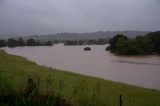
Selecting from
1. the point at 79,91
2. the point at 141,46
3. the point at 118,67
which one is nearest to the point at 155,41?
the point at 141,46

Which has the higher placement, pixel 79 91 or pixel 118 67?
pixel 79 91

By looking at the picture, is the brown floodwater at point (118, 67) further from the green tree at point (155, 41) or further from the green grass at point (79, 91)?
the green grass at point (79, 91)

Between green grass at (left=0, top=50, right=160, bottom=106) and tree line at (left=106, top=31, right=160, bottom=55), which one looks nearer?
green grass at (left=0, top=50, right=160, bottom=106)

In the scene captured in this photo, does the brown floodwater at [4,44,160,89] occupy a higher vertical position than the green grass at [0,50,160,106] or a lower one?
lower

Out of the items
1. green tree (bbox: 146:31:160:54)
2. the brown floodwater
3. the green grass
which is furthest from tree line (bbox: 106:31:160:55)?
the green grass

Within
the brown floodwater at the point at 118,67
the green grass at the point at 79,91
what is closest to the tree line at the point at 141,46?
the brown floodwater at the point at 118,67

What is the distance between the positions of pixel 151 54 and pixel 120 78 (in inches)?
1228

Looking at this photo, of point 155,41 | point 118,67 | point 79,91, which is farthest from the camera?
point 155,41

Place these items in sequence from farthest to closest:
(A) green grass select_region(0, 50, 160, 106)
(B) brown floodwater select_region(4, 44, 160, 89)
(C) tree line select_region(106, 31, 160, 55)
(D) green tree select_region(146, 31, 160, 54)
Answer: (D) green tree select_region(146, 31, 160, 54) < (C) tree line select_region(106, 31, 160, 55) < (B) brown floodwater select_region(4, 44, 160, 89) < (A) green grass select_region(0, 50, 160, 106)

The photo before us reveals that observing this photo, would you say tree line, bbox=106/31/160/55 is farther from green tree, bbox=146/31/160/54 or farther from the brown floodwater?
the brown floodwater

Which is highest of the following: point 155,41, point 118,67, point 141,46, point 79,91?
point 79,91

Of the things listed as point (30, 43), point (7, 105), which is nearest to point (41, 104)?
point (7, 105)

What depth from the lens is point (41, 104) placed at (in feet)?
16.9

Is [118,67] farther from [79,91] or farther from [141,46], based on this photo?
A: [79,91]
